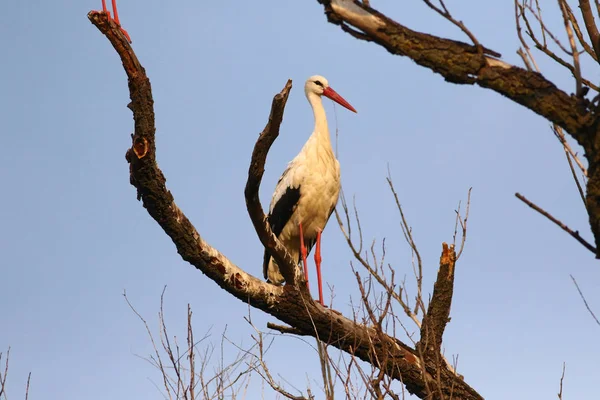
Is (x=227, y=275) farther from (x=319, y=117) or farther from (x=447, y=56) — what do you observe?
(x=319, y=117)

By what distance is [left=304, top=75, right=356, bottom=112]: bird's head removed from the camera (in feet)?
29.2

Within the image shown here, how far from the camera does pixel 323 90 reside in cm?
893

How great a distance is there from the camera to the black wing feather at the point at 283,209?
7.91 m

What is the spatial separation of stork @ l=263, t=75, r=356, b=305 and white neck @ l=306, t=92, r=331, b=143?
0.01 metres

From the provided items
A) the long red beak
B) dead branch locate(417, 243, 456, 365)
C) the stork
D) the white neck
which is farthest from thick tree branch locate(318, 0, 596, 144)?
the long red beak

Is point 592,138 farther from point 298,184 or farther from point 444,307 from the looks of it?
point 298,184

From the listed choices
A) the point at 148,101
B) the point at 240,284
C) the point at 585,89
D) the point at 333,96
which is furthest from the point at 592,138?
the point at 333,96

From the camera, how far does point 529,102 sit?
2.65 metres

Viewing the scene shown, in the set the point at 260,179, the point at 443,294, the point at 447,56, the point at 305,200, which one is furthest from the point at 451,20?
the point at 305,200

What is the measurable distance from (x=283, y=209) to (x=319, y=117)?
126 centimetres

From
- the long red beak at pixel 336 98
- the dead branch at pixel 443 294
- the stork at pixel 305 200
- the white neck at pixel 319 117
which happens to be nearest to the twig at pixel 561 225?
the dead branch at pixel 443 294

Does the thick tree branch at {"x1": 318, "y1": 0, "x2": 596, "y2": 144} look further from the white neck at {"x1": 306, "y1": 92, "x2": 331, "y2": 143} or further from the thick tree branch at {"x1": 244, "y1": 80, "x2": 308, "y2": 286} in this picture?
the white neck at {"x1": 306, "y1": 92, "x2": 331, "y2": 143}

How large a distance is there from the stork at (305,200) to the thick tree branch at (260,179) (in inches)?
99.1

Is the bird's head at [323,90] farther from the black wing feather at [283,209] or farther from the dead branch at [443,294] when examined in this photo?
the dead branch at [443,294]
